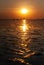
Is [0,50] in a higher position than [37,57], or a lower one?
higher

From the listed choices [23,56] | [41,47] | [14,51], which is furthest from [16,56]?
[41,47]

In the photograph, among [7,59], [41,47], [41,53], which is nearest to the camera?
[7,59]

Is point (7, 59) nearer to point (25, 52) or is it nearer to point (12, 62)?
point (12, 62)

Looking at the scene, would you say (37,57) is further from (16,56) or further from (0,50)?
(0,50)

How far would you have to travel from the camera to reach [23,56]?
3131 centimetres

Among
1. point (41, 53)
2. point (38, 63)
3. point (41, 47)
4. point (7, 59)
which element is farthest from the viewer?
point (41, 47)

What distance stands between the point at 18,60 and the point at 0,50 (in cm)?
622

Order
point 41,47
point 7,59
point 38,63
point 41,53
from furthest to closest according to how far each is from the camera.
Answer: point 41,47 → point 41,53 → point 7,59 → point 38,63

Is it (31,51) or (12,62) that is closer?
(12,62)

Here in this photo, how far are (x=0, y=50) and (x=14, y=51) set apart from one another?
201 cm

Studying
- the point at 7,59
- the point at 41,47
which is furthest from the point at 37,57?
the point at 41,47

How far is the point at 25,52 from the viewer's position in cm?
3366

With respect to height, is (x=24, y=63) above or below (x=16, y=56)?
below

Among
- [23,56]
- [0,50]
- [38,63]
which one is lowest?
[38,63]
